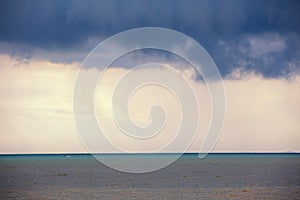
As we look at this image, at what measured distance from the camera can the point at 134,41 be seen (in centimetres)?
6281

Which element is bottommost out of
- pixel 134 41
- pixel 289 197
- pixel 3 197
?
pixel 289 197

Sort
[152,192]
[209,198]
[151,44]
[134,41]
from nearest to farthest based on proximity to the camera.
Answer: [134,41] < [151,44] < [209,198] < [152,192]

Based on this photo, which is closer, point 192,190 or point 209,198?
point 209,198

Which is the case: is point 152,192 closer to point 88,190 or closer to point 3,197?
point 88,190

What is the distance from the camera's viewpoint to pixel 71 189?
95.8 metres

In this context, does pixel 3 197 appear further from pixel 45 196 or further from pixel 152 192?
pixel 152 192

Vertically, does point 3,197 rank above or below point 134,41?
below

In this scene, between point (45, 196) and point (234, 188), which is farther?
A: point (234, 188)

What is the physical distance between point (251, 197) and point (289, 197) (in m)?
6.14

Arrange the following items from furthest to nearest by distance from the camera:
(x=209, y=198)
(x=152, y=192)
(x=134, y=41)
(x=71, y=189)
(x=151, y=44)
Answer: (x=71, y=189) → (x=152, y=192) → (x=209, y=198) → (x=151, y=44) → (x=134, y=41)

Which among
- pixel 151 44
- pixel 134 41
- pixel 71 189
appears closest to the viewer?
pixel 134 41

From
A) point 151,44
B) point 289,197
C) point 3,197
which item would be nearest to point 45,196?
point 3,197

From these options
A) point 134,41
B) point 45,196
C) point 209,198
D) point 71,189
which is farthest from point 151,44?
point 71,189

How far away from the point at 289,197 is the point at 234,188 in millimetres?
18916
